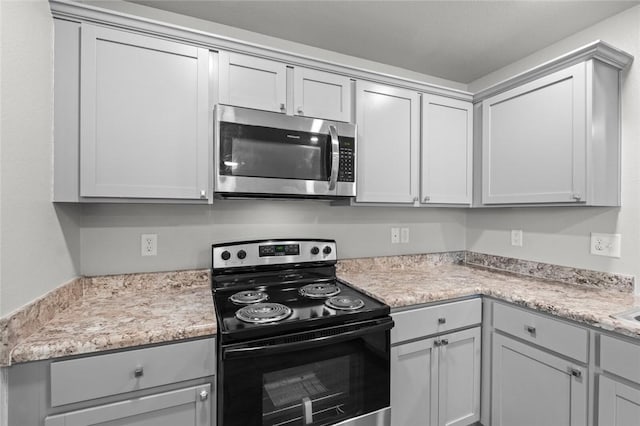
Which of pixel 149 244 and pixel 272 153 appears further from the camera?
pixel 149 244

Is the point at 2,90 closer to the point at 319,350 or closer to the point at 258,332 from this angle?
the point at 258,332

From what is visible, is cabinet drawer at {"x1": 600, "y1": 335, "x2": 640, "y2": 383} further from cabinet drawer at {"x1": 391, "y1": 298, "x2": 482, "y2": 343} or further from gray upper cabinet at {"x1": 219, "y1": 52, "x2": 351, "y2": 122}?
gray upper cabinet at {"x1": 219, "y1": 52, "x2": 351, "y2": 122}

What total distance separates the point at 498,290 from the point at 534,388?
0.50 m

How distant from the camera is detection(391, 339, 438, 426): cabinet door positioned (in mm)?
1565

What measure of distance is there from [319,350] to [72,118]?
1491 mm

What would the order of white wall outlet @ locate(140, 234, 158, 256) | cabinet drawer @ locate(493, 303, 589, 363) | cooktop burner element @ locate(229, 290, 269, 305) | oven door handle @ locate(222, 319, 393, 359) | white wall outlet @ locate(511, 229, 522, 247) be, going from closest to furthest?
oven door handle @ locate(222, 319, 393, 359)
cabinet drawer @ locate(493, 303, 589, 363)
cooktop burner element @ locate(229, 290, 269, 305)
white wall outlet @ locate(140, 234, 158, 256)
white wall outlet @ locate(511, 229, 522, 247)

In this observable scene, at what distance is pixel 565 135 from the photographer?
5.58 ft

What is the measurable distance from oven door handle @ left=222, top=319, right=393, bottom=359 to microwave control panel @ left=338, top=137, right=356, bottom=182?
0.83 meters

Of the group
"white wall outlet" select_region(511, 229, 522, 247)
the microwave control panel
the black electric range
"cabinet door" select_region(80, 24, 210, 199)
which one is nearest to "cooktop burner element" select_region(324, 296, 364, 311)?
the black electric range

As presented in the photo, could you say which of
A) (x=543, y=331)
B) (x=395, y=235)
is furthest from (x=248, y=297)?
(x=543, y=331)

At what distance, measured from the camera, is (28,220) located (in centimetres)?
111

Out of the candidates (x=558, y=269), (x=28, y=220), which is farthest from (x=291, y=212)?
(x=558, y=269)

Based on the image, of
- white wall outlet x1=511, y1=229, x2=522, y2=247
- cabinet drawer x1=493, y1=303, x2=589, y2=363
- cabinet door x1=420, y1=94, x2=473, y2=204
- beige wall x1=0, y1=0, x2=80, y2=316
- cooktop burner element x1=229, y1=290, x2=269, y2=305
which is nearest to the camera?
beige wall x1=0, y1=0, x2=80, y2=316

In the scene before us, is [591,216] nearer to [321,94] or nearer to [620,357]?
[620,357]
